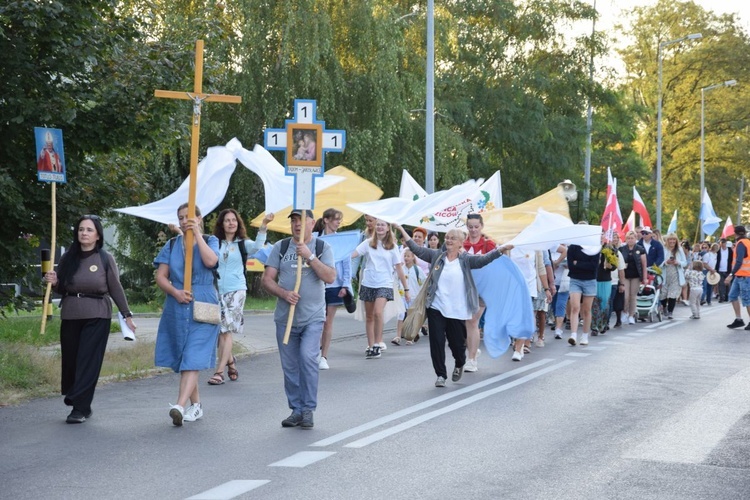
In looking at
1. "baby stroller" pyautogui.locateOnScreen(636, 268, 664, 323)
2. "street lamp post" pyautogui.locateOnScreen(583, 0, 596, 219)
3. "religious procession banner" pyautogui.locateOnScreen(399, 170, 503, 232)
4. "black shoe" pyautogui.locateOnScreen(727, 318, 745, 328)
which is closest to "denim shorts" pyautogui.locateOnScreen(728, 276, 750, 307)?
"black shoe" pyautogui.locateOnScreen(727, 318, 745, 328)

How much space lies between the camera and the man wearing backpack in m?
9.55

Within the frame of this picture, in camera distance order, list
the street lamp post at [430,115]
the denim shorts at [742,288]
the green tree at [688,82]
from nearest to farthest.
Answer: the denim shorts at [742,288] < the street lamp post at [430,115] < the green tree at [688,82]

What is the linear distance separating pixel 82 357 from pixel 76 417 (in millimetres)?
476

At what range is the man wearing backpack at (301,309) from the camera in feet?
31.3

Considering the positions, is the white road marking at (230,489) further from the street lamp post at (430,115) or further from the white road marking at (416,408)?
the street lamp post at (430,115)

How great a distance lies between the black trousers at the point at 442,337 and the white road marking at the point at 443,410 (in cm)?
55

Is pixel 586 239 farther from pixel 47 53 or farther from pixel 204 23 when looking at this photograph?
pixel 47 53

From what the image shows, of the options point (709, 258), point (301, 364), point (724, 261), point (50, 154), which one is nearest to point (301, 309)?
point (301, 364)

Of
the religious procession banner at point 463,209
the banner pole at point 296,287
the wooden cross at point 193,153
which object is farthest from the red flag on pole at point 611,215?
the banner pole at point 296,287

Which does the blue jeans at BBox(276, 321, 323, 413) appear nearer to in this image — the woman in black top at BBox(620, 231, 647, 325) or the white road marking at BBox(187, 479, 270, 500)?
the white road marking at BBox(187, 479, 270, 500)

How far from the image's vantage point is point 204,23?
14875mm

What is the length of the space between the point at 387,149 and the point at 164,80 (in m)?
15.9

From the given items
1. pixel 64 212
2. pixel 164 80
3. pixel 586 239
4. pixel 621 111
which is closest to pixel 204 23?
pixel 164 80

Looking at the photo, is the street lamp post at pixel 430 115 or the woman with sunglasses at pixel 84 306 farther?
the street lamp post at pixel 430 115
